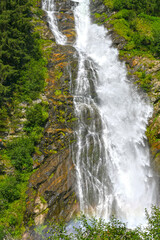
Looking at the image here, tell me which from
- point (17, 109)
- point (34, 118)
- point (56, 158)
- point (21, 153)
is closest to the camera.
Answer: point (21, 153)

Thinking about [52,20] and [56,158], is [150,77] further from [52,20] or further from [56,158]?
[52,20]

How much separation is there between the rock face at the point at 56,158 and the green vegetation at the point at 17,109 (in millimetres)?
657

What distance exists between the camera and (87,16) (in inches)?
1251

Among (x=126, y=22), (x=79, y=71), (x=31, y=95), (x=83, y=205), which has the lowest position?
(x=83, y=205)

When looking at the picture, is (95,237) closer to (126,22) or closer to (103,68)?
(103,68)

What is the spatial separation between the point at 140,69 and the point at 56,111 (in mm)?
11079

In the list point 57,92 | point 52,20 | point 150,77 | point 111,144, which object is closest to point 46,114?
point 57,92

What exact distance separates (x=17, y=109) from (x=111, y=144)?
8.45 meters

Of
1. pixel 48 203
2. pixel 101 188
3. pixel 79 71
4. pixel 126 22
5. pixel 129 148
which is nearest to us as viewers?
pixel 48 203

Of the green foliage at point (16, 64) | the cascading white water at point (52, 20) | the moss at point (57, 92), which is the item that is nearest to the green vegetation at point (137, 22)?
the cascading white water at point (52, 20)

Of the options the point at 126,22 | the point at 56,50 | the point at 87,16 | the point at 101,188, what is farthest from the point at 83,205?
the point at 87,16

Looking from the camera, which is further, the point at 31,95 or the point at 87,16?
the point at 87,16

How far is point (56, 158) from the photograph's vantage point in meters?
13.9

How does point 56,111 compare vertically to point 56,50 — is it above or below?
below
